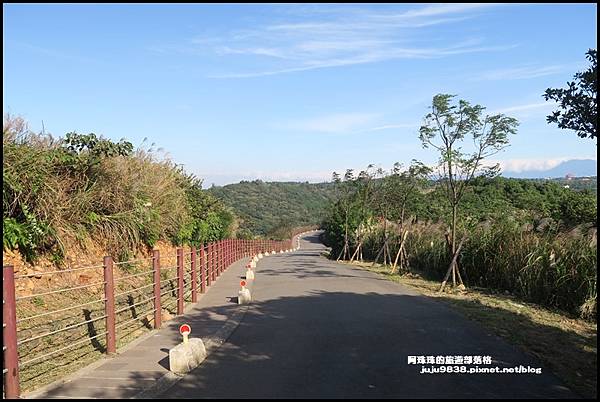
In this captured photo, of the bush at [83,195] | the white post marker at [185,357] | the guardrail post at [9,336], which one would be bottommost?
the white post marker at [185,357]

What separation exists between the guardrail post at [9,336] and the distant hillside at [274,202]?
77.0 meters

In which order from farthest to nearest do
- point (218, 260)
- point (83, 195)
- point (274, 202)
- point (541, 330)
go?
point (274, 202)
point (218, 260)
point (83, 195)
point (541, 330)

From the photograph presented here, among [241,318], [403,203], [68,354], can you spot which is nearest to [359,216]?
[403,203]

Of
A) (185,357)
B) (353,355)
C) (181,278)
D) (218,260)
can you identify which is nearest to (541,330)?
(353,355)

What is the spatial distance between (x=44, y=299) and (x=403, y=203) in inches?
665

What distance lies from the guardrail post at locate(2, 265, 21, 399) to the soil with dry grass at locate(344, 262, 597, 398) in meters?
5.67

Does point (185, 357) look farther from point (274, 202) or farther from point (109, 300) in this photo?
point (274, 202)

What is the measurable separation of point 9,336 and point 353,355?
398 cm

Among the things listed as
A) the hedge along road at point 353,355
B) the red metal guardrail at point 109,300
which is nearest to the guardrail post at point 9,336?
the red metal guardrail at point 109,300

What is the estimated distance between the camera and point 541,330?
873cm

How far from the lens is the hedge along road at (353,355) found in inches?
219

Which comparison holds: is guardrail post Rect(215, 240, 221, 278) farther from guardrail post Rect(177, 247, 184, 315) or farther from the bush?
guardrail post Rect(177, 247, 184, 315)

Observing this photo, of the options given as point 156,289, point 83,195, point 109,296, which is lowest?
point 156,289

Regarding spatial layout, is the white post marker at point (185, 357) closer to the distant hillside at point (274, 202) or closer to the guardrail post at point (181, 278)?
the guardrail post at point (181, 278)
